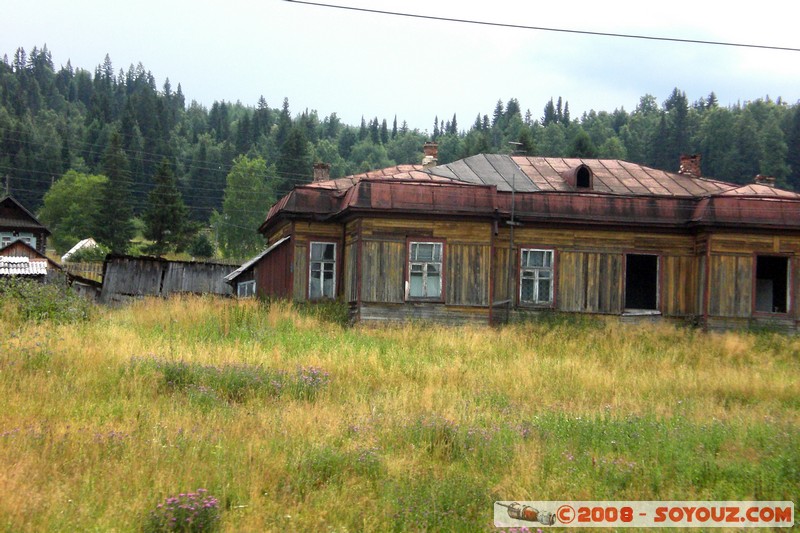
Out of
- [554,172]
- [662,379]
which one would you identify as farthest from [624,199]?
[662,379]

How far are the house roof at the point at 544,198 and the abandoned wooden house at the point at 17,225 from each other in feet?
171

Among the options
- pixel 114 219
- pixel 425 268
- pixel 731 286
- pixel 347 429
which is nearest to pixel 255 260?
pixel 425 268

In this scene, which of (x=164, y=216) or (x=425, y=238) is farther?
(x=164, y=216)

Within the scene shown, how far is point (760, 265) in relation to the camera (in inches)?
1107

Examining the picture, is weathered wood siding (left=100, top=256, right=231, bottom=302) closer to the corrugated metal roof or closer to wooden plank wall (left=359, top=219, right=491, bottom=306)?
the corrugated metal roof

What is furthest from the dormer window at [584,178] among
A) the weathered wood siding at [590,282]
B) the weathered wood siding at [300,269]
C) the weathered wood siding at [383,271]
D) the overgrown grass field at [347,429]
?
the overgrown grass field at [347,429]

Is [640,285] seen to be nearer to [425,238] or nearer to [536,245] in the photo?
[536,245]

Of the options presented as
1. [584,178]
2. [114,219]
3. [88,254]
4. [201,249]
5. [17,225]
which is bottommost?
[88,254]

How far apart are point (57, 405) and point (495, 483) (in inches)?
234

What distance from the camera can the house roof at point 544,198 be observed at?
2255 cm

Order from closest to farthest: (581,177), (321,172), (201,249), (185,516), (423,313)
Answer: (185,516), (423,313), (581,177), (321,172), (201,249)

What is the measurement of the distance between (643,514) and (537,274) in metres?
16.3

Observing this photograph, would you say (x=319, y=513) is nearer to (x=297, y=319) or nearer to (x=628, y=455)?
(x=628, y=455)

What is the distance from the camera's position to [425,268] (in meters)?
22.7
